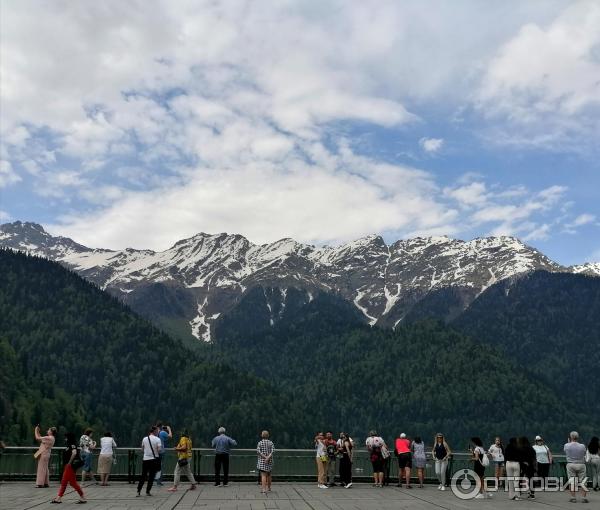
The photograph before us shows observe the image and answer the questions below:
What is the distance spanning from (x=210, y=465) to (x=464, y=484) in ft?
42.2

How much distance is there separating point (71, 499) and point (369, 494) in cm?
1205

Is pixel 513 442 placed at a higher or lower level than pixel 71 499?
higher

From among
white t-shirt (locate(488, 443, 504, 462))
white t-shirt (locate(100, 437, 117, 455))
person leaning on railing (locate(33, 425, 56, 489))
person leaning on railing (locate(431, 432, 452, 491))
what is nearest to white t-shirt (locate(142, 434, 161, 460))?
person leaning on railing (locate(33, 425, 56, 489))

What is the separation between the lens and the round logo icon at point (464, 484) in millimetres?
31987

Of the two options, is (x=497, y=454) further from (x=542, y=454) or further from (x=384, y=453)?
(x=384, y=453)

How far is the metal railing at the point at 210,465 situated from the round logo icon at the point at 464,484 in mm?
572

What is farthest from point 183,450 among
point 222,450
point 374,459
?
point 374,459

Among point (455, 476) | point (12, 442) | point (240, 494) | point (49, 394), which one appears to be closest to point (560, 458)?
point (455, 476)

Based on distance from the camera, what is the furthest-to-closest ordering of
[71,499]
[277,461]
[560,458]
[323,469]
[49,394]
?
[49,394] → [560,458] → [277,461] → [323,469] → [71,499]

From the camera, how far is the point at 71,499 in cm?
2762

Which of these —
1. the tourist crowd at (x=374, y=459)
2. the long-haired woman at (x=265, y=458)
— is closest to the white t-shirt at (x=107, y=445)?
the tourist crowd at (x=374, y=459)

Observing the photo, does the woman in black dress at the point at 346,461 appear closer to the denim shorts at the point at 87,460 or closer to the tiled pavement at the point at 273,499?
the tiled pavement at the point at 273,499

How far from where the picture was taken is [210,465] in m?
38.2

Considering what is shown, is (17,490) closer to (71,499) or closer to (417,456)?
(71,499)
